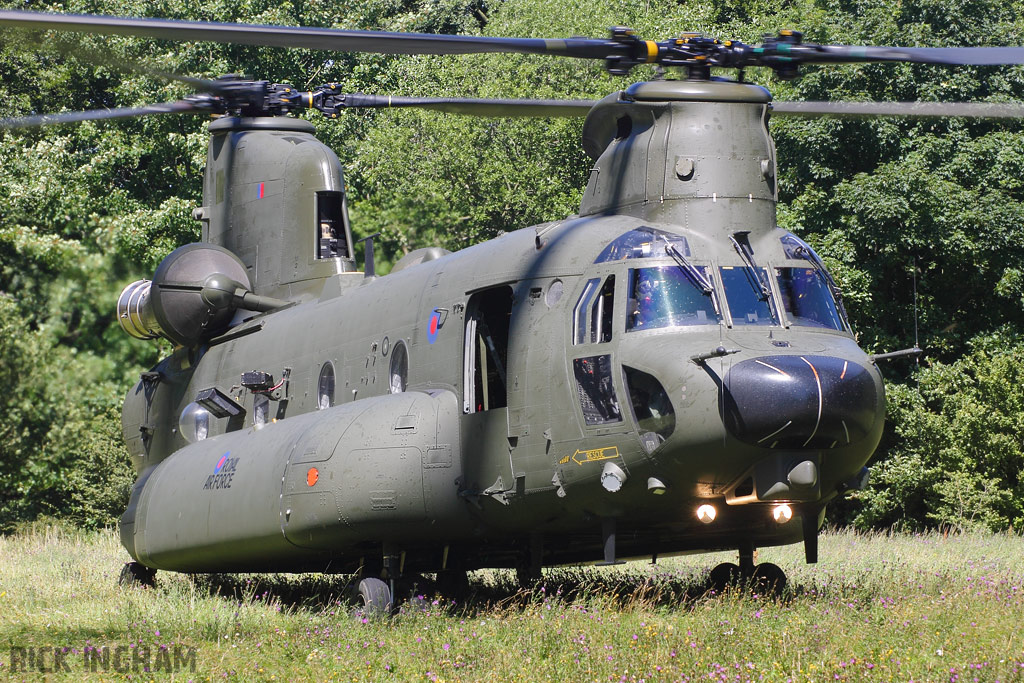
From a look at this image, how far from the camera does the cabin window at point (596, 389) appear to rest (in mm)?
10281

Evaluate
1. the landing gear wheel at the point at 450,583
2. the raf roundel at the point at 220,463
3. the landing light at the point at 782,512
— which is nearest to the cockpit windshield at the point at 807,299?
the landing light at the point at 782,512

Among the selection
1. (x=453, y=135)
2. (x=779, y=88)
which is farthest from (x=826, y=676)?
(x=453, y=135)

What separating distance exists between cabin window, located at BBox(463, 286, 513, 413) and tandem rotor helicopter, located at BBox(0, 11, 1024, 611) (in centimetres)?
2

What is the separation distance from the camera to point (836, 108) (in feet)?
36.6

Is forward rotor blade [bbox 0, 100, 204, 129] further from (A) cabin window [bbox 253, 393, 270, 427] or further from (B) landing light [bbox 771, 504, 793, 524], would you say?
(B) landing light [bbox 771, 504, 793, 524]

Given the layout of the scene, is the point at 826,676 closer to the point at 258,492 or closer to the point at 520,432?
the point at 520,432

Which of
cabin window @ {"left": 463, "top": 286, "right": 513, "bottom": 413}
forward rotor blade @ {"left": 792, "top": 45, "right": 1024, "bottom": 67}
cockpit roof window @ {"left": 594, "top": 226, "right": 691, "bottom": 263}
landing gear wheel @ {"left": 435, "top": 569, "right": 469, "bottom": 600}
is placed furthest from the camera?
landing gear wheel @ {"left": 435, "top": 569, "right": 469, "bottom": 600}

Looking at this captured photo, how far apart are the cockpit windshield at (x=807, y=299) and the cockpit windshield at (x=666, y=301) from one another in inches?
29.0

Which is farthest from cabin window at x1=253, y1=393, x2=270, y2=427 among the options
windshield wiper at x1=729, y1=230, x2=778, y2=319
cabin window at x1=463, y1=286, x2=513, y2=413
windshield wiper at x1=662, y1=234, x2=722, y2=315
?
windshield wiper at x1=729, y1=230, x2=778, y2=319

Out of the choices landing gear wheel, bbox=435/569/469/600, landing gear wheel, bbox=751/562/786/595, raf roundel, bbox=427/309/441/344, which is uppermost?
raf roundel, bbox=427/309/441/344

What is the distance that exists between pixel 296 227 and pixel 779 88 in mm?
16325

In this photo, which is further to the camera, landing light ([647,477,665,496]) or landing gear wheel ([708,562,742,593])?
landing gear wheel ([708,562,742,593])

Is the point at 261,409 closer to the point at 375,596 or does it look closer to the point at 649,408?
the point at 375,596

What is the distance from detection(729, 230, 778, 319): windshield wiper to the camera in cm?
1052
